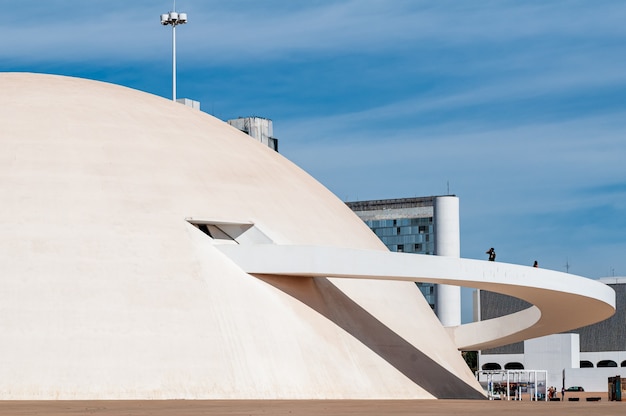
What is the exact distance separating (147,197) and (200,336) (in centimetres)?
476

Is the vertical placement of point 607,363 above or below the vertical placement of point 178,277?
below

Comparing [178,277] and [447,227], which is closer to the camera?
[178,277]

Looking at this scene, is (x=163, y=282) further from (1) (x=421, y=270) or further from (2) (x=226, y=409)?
(2) (x=226, y=409)

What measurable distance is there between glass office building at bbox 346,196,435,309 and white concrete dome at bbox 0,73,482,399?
105 m

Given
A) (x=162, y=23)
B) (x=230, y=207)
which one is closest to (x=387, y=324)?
(x=230, y=207)

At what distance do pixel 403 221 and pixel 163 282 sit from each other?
115138 mm

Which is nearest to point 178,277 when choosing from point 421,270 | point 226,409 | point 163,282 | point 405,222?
point 163,282

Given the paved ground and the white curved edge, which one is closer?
the paved ground

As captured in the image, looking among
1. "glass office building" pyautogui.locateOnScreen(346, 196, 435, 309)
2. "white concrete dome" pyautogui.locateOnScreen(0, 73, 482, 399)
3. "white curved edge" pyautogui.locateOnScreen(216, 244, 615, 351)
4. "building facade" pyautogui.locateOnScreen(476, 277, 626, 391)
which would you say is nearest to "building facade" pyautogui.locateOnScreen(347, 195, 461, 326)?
"glass office building" pyautogui.locateOnScreen(346, 196, 435, 309)

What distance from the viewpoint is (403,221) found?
474 ft

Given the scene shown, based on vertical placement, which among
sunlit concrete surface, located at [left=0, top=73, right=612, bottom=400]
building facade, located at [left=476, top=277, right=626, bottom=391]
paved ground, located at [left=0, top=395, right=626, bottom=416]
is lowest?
building facade, located at [left=476, top=277, right=626, bottom=391]

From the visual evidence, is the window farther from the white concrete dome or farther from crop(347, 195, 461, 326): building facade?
the white concrete dome

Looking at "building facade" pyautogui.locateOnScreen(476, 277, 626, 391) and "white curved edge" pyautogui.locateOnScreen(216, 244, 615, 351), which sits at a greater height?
"white curved edge" pyautogui.locateOnScreen(216, 244, 615, 351)

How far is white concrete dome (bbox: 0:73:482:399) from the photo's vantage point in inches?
1128
